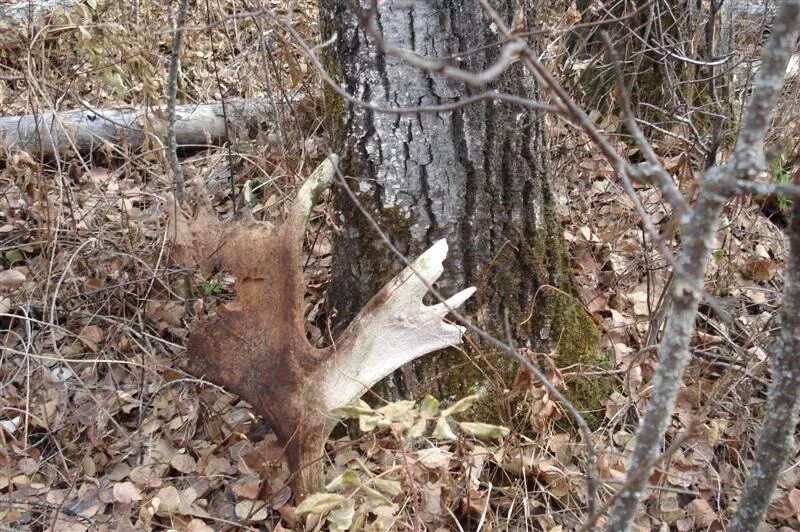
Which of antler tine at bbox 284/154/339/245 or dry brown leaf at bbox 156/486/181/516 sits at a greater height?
antler tine at bbox 284/154/339/245

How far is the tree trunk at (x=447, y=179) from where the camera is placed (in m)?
2.35

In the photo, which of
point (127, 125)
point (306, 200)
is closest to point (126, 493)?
point (306, 200)

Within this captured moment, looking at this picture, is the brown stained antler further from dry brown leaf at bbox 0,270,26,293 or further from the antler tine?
dry brown leaf at bbox 0,270,26,293

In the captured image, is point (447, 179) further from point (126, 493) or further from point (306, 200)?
point (126, 493)

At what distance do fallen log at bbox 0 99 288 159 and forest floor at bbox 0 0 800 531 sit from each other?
0.14 m

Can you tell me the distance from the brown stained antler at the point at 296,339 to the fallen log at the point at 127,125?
1.78 metres

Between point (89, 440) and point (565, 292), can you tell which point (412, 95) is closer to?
point (565, 292)

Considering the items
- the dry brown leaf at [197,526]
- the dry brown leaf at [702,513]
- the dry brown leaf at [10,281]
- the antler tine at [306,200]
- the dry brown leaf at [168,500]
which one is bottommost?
the dry brown leaf at [702,513]

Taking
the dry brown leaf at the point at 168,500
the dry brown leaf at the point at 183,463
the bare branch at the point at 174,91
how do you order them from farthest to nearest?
the bare branch at the point at 174,91 → the dry brown leaf at the point at 183,463 → the dry brown leaf at the point at 168,500

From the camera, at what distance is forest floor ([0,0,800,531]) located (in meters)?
2.40

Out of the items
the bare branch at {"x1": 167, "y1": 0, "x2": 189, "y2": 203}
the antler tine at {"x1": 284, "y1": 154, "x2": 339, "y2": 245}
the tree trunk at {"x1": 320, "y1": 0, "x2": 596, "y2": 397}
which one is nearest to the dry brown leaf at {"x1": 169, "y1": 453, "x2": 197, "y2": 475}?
the tree trunk at {"x1": 320, "y1": 0, "x2": 596, "y2": 397}

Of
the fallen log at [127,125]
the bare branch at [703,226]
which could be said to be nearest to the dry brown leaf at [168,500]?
the bare branch at [703,226]

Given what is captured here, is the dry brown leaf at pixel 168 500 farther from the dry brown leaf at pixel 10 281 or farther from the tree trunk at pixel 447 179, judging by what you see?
the dry brown leaf at pixel 10 281

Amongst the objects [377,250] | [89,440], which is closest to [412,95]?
[377,250]
